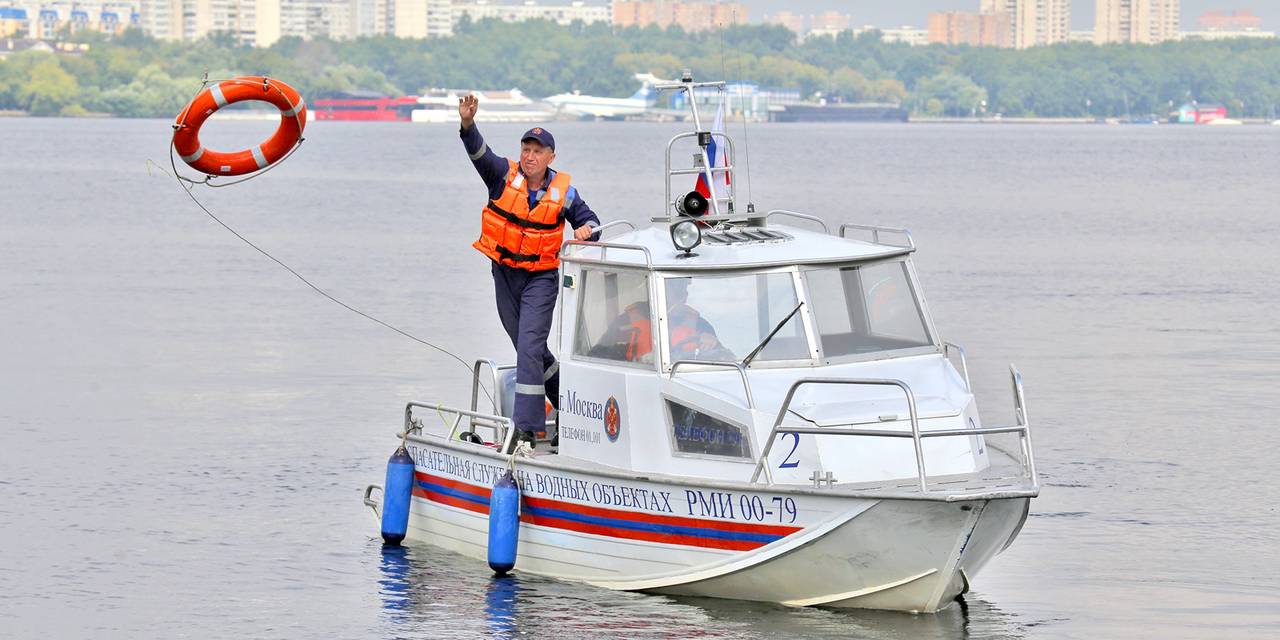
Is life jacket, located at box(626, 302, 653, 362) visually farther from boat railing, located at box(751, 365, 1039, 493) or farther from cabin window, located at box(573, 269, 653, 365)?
boat railing, located at box(751, 365, 1039, 493)

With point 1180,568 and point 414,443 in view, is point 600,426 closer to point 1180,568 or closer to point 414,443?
point 414,443

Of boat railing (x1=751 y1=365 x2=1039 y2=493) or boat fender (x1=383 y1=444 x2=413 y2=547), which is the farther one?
boat fender (x1=383 y1=444 x2=413 y2=547)

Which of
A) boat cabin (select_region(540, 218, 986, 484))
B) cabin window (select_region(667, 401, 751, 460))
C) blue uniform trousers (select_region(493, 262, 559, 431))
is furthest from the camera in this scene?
blue uniform trousers (select_region(493, 262, 559, 431))

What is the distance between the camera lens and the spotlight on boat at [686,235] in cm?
1300

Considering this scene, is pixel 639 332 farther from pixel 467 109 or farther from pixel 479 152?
pixel 467 109

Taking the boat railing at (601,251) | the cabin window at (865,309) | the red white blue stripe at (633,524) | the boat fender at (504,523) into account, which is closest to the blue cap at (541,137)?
the boat railing at (601,251)

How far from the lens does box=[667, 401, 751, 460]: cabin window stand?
12.6 metres

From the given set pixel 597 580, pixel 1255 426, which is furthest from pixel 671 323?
pixel 1255 426

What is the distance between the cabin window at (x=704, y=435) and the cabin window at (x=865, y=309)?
0.91 metres

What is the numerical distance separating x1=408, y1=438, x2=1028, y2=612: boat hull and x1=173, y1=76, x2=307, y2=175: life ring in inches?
144

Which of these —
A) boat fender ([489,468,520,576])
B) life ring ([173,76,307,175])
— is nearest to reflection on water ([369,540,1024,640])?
boat fender ([489,468,520,576])

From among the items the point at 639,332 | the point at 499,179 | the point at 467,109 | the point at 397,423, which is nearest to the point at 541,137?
the point at 499,179

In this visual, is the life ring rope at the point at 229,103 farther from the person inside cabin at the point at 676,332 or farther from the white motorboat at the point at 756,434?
the person inside cabin at the point at 676,332

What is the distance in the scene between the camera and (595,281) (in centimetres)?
1368
